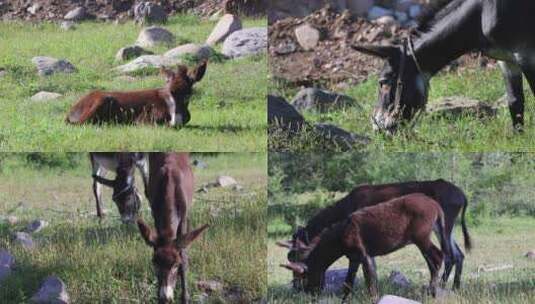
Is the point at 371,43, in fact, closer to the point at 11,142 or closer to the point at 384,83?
the point at 384,83

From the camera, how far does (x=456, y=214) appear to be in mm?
9234

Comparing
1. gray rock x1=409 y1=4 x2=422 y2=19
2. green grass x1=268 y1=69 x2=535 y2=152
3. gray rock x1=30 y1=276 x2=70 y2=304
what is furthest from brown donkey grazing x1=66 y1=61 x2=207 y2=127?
gray rock x1=409 y1=4 x2=422 y2=19

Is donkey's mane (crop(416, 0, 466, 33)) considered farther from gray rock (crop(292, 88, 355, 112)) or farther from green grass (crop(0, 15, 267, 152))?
green grass (crop(0, 15, 267, 152))

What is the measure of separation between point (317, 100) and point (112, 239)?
202 centimetres

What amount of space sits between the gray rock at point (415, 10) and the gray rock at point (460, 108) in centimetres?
73

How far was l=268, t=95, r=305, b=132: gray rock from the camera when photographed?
9258 millimetres

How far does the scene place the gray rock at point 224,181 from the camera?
30.6 ft

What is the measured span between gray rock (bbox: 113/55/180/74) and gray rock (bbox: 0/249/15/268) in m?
1.73

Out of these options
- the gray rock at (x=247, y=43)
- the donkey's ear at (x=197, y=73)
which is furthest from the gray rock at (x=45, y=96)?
the gray rock at (x=247, y=43)

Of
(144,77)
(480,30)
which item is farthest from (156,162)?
(480,30)

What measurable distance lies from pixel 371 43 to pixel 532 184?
69.3 inches

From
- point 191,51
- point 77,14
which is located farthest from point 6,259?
point 191,51

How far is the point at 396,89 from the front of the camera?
30.0 feet

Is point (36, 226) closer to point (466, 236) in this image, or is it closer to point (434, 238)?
point (434, 238)
